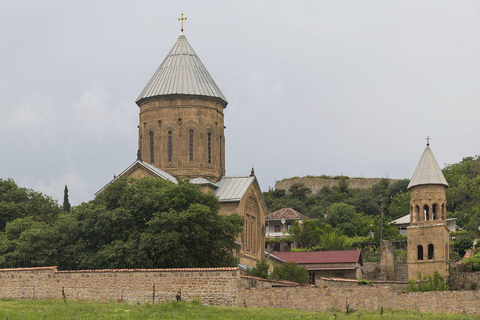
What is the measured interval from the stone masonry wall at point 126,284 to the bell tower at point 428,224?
75.3ft

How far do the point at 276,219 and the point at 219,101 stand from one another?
27.0 metres

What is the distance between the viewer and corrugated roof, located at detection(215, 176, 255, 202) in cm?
3516

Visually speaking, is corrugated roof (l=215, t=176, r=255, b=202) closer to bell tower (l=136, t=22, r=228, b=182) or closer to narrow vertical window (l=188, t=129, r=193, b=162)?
bell tower (l=136, t=22, r=228, b=182)

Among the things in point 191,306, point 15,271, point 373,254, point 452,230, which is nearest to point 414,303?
point 191,306

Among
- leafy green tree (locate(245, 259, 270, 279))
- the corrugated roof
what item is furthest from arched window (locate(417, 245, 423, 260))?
leafy green tree (locate(245, 259, 270, 279))

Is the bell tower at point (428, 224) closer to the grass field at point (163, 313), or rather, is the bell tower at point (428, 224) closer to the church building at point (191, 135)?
the church building at point (191, 135)

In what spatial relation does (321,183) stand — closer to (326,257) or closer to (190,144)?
(326,257)

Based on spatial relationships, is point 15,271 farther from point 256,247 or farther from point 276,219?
point 276,219

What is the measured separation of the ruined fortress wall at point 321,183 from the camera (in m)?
81.6

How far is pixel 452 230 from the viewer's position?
58.8 metres

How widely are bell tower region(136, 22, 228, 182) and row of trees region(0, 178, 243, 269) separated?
26.2 ft

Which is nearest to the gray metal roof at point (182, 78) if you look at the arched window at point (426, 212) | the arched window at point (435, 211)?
the arched window at point (426, 212)

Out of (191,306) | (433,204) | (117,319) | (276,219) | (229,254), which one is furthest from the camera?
(276,219)

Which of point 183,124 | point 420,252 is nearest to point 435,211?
point 420,252
